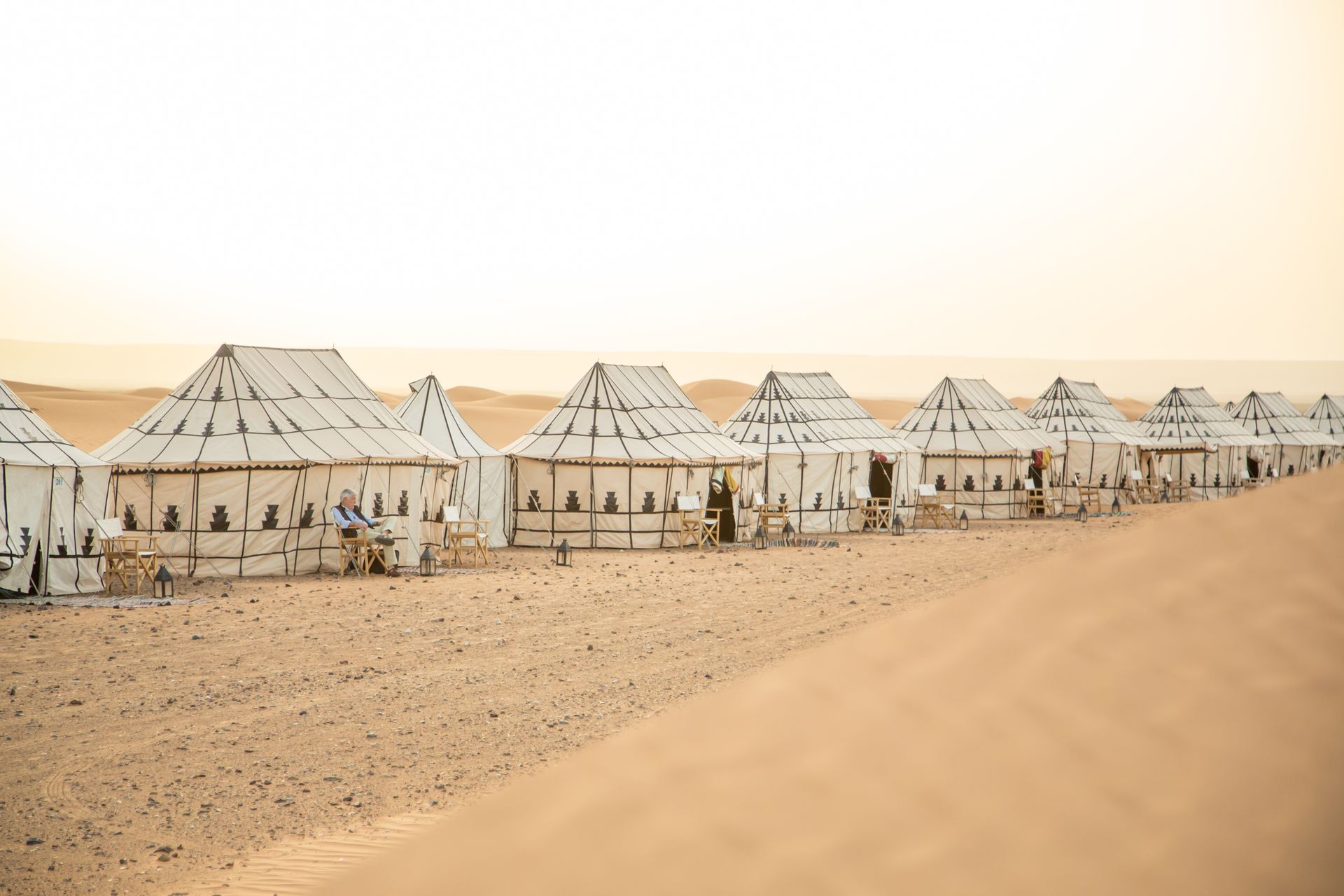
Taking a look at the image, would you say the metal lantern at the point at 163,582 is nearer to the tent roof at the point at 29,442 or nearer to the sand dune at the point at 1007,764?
the tent roof at the point at 29,442

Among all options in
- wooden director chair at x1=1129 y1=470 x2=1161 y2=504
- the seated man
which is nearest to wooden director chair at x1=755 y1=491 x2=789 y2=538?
the seated man

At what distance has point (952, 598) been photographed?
77 centimetres

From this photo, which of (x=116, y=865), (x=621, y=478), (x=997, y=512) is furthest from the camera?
(x=997, y=512)

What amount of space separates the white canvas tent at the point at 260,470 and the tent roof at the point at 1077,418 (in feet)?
72.6

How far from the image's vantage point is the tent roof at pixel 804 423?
25.5m

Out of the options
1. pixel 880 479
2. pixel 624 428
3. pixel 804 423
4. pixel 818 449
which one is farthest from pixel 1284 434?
pixel 624 428

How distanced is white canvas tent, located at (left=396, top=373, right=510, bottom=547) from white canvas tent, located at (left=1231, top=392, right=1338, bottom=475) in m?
31.0

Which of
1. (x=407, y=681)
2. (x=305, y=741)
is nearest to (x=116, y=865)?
(x=305, y=741)

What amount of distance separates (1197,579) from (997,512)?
2984cm

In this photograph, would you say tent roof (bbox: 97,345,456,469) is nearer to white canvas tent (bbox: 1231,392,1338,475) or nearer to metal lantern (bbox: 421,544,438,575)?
metal lantern (bbox: 421,544,438,575)

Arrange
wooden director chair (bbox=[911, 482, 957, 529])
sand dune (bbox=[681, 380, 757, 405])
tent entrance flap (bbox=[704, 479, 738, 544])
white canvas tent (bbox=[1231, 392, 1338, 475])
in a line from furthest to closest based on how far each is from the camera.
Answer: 1. sand dune (bbox=[681, 380, 757, 405])
2. white canvas tent (bbox=[1231, 392, 1338, 475])
3. wooden director chair (bbox=[911, 482, 957, 529])
4. tent entrance flap (bbox=[704, 479, 738, 544])

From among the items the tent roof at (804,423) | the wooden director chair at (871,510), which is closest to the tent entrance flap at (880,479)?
the tent roof at (804,423)

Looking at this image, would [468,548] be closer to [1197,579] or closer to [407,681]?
[407,681]

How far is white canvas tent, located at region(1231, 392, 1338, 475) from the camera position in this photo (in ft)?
133
